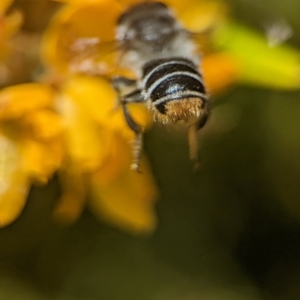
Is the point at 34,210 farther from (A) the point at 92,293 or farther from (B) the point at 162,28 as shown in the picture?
(B) the point at 162,28

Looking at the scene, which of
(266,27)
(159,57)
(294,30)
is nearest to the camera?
(159,57)

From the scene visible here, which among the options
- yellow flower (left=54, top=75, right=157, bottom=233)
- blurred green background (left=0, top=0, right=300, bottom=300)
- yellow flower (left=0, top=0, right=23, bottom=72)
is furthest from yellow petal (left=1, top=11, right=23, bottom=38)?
blurred green background (left=0, top=0, right=300, bottom=300)

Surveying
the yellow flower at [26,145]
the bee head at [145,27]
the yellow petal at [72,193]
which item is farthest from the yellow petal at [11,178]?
the bee head at [145,27]

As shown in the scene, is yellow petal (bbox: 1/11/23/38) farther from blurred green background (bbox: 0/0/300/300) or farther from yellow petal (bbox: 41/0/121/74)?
blurred green background (bbox: 0/0/300/300)

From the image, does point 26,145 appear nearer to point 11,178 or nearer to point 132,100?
point 11,178

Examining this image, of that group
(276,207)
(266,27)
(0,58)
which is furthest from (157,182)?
(0,58)

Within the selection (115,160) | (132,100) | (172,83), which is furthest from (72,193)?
(172,83)
